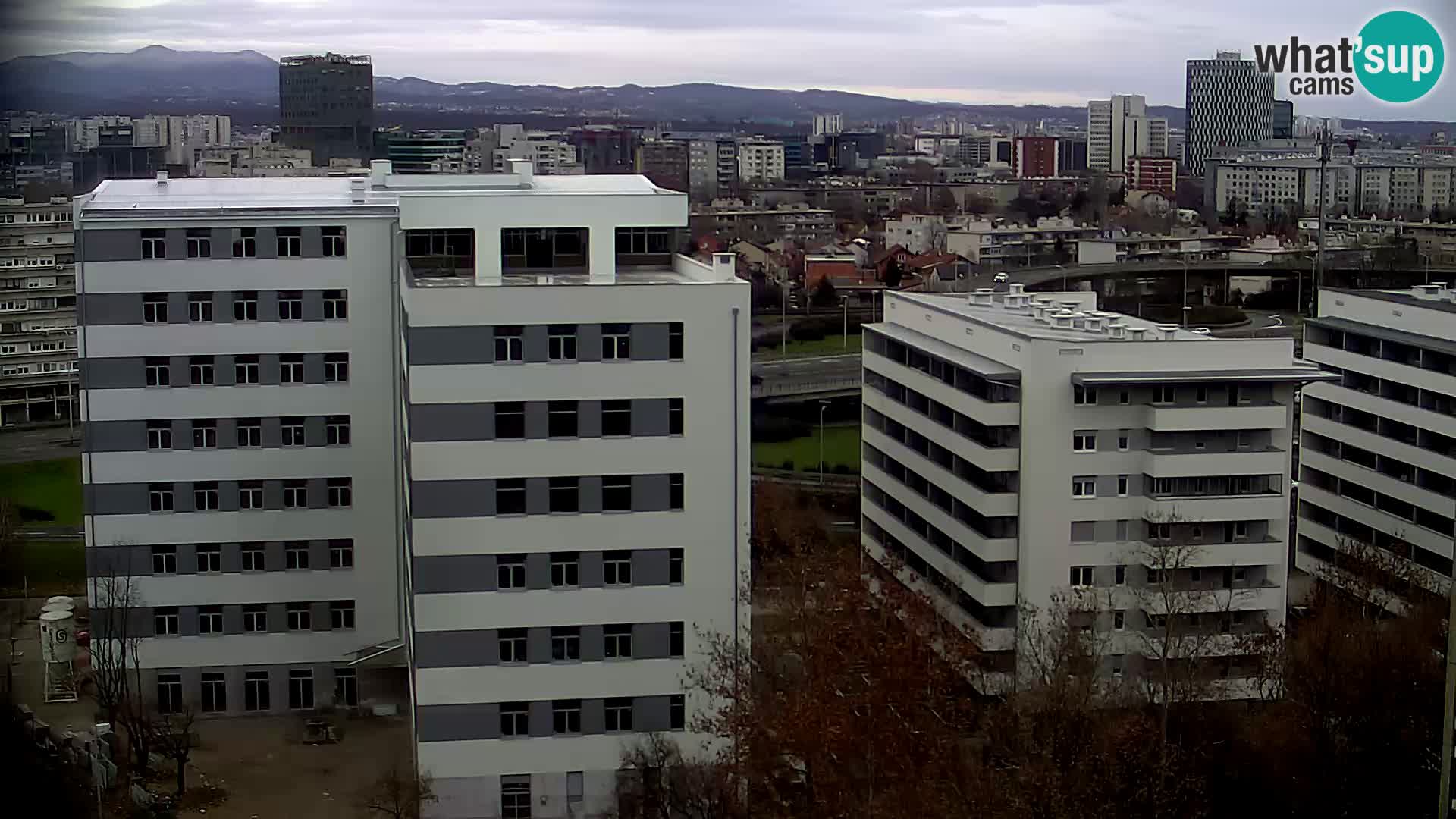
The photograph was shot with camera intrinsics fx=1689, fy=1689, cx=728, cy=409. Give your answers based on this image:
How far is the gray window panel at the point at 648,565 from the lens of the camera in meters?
4.70

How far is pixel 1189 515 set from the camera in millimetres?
5766

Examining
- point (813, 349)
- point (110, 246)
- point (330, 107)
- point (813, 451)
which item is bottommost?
point (813, 451)

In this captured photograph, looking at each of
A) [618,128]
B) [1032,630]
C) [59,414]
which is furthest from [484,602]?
[618,128]

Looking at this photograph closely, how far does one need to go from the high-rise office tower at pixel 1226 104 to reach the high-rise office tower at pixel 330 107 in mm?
8720

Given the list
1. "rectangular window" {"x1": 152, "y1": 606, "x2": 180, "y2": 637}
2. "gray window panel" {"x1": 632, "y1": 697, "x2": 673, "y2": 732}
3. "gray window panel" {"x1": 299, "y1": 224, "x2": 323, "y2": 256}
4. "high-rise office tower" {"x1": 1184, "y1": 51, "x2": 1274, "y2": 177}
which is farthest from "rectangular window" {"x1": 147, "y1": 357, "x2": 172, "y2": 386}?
"high-rise office tower" {"x1": 1184, "y1": 51, "x2": 1274, "y2": 177}

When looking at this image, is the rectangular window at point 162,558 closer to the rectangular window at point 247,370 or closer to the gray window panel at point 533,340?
the rectangular window at point 247,370

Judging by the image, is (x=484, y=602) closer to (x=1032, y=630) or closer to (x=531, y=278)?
(x=531, y=278)

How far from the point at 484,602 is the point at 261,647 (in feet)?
5.44

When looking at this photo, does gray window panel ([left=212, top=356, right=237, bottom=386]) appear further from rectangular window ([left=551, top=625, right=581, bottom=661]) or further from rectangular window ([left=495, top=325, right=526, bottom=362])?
rectangular window ([left=551, top=625, right=581, bottom=661])

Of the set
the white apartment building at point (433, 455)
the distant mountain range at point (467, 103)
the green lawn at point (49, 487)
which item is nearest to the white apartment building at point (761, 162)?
the distant mountain range at point (467, 103)

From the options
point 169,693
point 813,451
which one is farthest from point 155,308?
point 813,451

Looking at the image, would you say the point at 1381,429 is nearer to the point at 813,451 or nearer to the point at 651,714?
the point at 651,714

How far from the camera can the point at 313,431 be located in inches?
233

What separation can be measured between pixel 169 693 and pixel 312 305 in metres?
1.46
